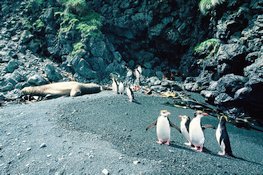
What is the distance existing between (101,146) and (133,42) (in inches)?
640

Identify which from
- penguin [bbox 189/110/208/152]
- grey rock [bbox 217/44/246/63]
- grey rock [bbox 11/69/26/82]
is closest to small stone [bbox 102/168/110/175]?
penguin [bbox 189/110/208/152]

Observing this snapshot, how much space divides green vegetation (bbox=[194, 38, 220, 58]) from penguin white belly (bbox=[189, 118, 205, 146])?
12.6 meters

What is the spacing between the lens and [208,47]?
19.5 meters

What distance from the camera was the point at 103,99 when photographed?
11.9 meters

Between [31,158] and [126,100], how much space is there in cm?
633

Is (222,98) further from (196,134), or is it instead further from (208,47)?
(196,134)

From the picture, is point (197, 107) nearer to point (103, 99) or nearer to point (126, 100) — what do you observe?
point (126, 100)

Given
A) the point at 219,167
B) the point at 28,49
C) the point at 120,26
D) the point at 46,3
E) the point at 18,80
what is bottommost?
the point at 219,167

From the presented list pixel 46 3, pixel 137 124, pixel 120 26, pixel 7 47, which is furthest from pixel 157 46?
pixel 137 124

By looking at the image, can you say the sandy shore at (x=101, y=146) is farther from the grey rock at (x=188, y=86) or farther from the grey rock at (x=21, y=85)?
the grey rock at (x=188, y=86)

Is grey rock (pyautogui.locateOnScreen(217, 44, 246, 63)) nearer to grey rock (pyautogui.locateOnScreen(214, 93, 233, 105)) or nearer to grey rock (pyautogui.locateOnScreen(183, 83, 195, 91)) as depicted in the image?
grey rock (pyautogui.locateOnScreen(183, 83, 195, 91))

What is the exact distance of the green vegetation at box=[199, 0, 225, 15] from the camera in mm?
19144

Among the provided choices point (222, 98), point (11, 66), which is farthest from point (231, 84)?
point (11, 66)

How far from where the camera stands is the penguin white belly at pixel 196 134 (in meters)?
7.13
